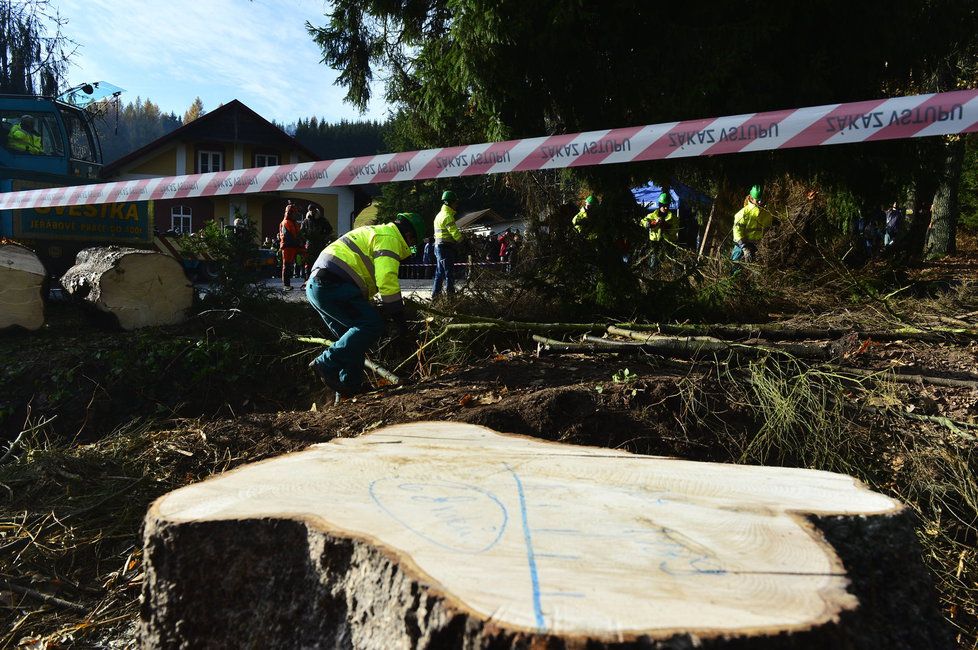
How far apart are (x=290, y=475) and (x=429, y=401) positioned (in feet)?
6.33

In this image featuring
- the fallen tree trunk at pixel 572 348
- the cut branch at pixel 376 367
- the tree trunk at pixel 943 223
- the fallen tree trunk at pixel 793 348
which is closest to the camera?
the fallen tree trunk at pixel 793 348

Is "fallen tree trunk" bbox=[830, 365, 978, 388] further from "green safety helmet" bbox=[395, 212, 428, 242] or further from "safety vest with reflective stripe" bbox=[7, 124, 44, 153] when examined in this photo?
"safety vest with reflective stripe" bbox=[7, 124, 44, 153]

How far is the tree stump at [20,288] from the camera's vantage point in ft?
20.5

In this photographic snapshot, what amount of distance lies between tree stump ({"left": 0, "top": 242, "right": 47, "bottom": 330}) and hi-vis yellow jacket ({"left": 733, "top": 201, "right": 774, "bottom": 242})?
7572 mm

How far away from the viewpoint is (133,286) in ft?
21.5

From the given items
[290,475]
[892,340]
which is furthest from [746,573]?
[892,340]

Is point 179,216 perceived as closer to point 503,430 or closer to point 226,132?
point 226,132

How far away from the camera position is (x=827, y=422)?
10.7 ft

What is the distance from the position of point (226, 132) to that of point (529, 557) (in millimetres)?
33845

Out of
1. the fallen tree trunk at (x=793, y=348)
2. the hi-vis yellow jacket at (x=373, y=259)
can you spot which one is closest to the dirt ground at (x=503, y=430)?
the fallen tree trunk at (x=793, y=348)

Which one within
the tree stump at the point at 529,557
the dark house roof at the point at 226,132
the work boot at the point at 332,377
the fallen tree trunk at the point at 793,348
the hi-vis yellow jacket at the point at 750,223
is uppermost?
the dark house roof at the point at 226,132

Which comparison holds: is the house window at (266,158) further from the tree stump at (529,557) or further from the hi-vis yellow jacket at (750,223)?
the tree stump at (529,557)

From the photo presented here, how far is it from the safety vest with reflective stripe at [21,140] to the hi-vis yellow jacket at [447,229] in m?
5.68

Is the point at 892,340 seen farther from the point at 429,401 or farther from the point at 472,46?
the point at 472,46
